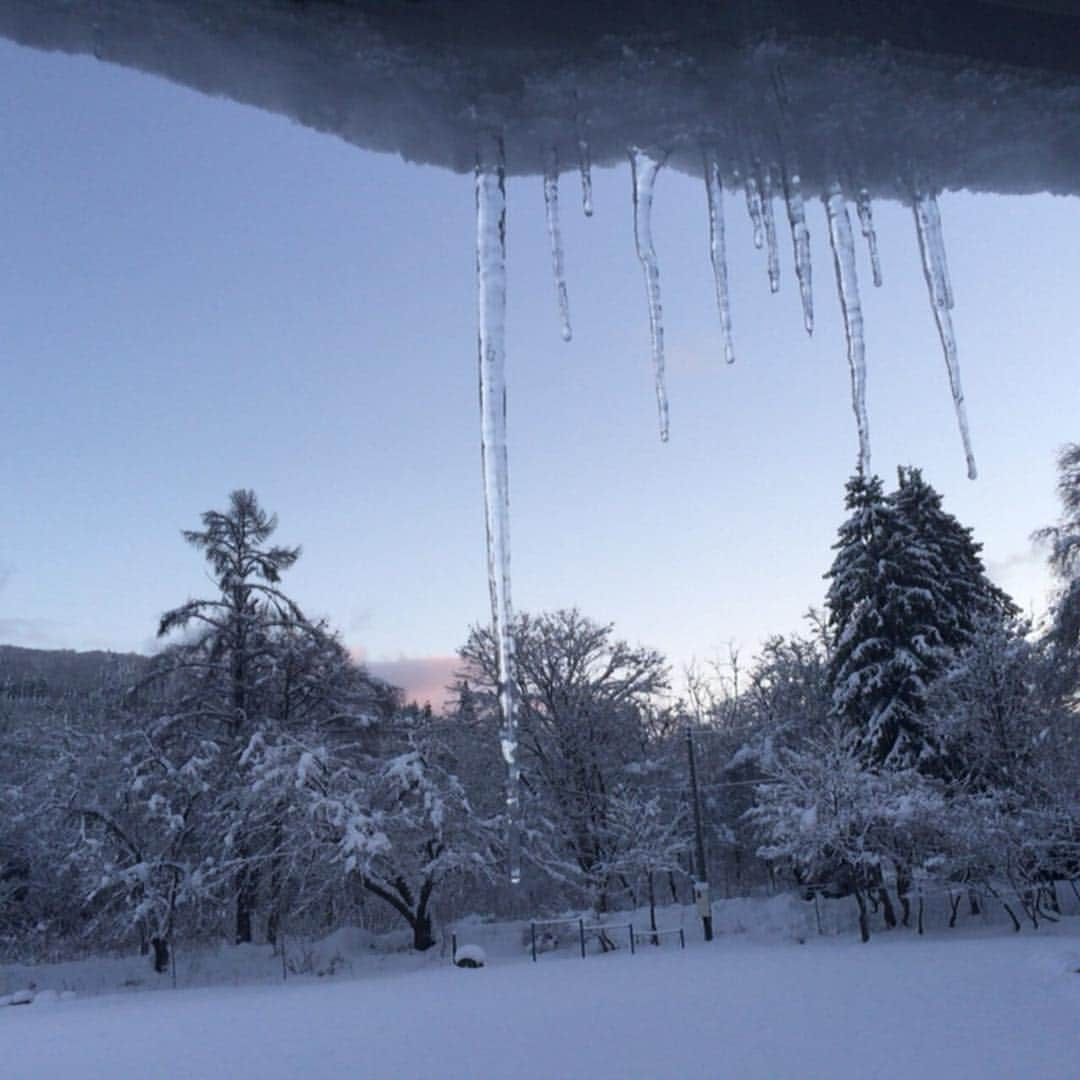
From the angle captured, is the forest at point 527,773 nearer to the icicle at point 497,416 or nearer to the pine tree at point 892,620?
the pine tree at point 892,620

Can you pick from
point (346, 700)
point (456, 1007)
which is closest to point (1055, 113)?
point (456, 1007)

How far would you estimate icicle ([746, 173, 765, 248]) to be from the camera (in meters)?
1.88

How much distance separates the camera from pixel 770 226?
228 centimetres

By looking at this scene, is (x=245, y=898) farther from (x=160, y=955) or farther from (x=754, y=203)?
(x=754, y=203)

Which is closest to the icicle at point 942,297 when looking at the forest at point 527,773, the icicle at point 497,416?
the icicle at point 497,416

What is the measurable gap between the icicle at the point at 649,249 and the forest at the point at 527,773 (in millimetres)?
22448

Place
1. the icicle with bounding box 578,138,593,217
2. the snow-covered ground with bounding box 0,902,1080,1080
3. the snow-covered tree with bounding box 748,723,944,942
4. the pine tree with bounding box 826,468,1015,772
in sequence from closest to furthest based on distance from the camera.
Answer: the icicle with bounding box 578,138,593,217 → the snow-covered ground with bounding box 0,902,1080,1080 → the snow-covered tree with bounding box 748,723,944,942 → the pine tree with bounding box 826,468,1015,772

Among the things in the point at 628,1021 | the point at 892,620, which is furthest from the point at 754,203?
the point at 892,620

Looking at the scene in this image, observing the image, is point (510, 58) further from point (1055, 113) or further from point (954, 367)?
point (954, 367)

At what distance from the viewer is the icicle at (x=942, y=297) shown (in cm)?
228

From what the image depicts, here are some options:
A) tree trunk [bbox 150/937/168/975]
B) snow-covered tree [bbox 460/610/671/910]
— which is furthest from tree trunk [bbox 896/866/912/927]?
tree trunk [bbox 150/937/168/975]

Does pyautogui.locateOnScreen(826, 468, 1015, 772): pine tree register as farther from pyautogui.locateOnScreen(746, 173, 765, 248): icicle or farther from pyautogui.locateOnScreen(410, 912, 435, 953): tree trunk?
pyautogui.locateOnScreen(746, 173, 765, 248): icicle

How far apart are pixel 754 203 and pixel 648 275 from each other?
321 mm

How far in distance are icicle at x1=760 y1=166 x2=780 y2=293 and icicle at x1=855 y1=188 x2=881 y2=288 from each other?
0.58ft
